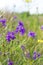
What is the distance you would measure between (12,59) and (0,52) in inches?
7.8

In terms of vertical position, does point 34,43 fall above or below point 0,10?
below

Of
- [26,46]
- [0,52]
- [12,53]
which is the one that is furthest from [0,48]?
[26,46]

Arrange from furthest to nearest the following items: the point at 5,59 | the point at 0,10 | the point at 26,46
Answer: the point at 26,46 < the point at 5,59 < the point at 0,10

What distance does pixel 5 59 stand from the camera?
2.10 meters

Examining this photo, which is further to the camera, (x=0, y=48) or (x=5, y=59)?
(x=5, y=59)

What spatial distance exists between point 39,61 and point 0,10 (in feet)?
1.61

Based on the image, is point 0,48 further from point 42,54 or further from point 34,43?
point 34,43

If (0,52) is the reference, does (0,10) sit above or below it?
above

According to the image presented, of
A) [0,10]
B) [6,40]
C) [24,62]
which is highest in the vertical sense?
[0,10]

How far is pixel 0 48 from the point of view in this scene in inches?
77.0

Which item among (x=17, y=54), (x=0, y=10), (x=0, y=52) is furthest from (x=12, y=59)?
(x=0, y=10)

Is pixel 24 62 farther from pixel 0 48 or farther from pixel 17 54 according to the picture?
pixel 0 48

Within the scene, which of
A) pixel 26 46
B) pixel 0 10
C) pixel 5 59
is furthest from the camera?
pixel 26 46

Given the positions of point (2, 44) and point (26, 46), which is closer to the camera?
point (2, 44)
